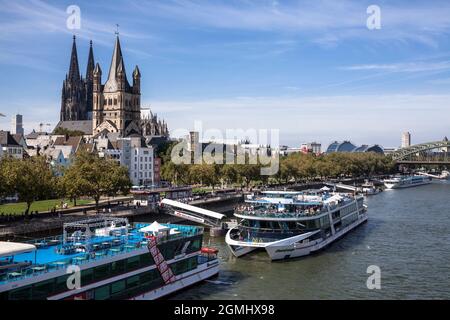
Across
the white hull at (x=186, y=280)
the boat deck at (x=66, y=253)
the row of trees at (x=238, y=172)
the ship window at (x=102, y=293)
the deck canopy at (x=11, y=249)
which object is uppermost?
the row of trees at (x=238, y=172)

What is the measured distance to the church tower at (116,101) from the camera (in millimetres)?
156375

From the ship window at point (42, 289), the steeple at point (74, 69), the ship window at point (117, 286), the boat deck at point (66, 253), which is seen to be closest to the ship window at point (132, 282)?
the ship window at point (117, 286)

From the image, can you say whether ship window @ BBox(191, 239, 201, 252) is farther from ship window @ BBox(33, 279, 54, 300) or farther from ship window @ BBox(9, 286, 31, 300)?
ship window @ BBox(9, 286, 31, 300)

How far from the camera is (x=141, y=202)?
230 feet

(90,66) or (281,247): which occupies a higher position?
(90,66)

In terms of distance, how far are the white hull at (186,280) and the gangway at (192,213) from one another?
73.0 feet

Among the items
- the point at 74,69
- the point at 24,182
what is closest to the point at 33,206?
the point at 24,182

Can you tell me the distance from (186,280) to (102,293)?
25.1 feet

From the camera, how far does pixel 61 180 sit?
61.9 metres

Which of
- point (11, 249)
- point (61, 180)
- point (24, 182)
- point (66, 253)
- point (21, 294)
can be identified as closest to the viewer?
point (21, 294)

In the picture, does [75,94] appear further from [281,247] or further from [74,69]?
[281,247]

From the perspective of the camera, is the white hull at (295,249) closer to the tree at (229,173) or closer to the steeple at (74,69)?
the tree at (229,173)

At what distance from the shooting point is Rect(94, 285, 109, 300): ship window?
28.1m
